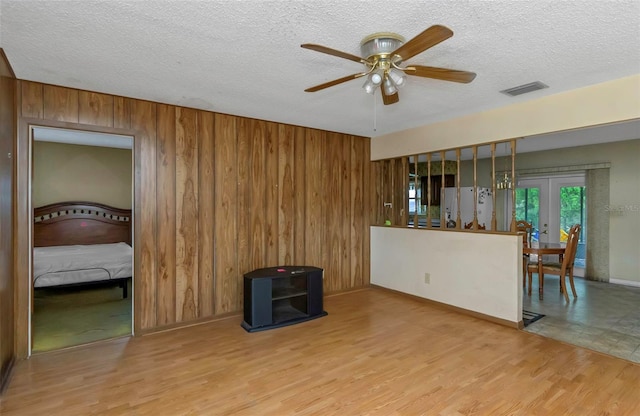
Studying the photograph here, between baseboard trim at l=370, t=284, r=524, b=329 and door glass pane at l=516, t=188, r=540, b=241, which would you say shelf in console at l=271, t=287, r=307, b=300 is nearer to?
baseboard trim at l=370, t=284, r=524, b=329

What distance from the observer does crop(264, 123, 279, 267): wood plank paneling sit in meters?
4.29

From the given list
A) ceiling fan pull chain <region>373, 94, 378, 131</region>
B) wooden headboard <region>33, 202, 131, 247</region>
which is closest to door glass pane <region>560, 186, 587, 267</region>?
ceiling fan pull chain <region>373, 94, 378, 131</region>

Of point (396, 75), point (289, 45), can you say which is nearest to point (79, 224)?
point (289, 45)

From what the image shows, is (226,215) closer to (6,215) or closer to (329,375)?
(6,215)

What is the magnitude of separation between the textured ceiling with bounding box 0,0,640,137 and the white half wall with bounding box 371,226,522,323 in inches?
67.0

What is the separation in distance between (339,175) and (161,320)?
119 inches

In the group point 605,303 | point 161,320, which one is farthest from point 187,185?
point 605,303

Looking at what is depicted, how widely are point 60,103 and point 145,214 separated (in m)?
1.26

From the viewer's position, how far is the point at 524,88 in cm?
305

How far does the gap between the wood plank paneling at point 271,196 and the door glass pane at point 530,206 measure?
5.31m

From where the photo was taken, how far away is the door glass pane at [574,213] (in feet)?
20.0

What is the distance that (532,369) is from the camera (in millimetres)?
2689

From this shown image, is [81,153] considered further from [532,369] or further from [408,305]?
[532,369]

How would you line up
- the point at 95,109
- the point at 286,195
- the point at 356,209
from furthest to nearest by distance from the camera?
1. the point at 356,209
2. the point at 286,195
3. the point at 95,109
